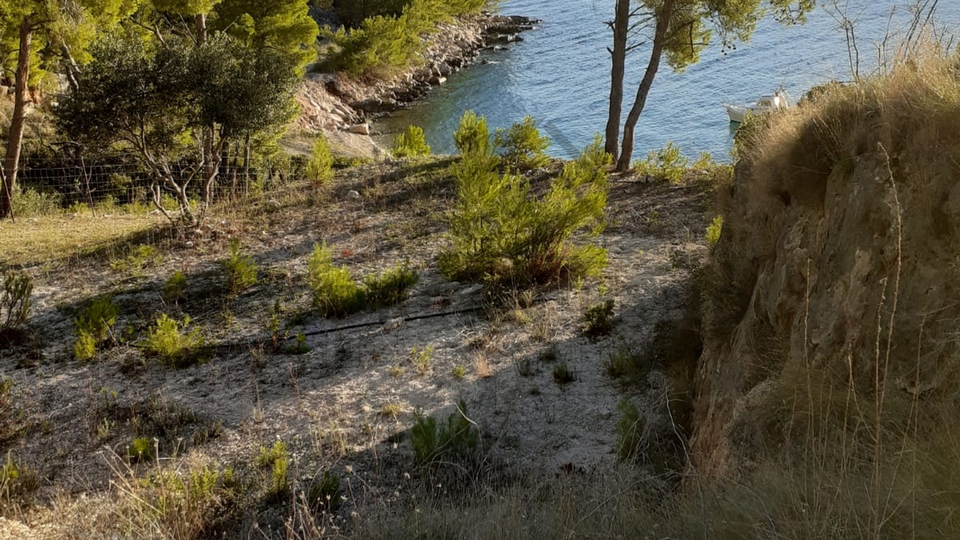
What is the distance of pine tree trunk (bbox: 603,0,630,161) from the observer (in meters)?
13.2

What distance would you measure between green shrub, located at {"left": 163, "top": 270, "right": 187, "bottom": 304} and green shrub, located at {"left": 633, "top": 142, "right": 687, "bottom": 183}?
7731 millimetres

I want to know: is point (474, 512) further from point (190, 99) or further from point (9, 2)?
point (9, 2)

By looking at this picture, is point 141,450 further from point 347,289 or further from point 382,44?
point 382,44

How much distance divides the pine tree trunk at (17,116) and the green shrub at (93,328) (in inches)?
319

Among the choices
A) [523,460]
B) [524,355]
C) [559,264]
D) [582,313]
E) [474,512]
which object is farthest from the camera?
[559,264]

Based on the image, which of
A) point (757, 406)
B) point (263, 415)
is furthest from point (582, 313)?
point (757, 406)

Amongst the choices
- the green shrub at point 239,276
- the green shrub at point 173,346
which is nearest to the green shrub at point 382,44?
the green shrub at point 239,276

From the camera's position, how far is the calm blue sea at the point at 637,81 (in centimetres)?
2248

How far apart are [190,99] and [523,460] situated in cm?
754

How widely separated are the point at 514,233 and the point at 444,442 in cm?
342

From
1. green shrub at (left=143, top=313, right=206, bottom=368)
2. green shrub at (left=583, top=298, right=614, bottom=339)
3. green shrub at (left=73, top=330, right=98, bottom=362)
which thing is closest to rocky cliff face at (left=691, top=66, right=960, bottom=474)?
green shrub at (left=583, top=298, right=614, bottom=339)

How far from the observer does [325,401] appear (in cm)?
594

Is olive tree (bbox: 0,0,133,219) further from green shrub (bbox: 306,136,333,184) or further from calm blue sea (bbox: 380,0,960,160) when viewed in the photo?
calm blue sea (bbox: 380,0,960,160)

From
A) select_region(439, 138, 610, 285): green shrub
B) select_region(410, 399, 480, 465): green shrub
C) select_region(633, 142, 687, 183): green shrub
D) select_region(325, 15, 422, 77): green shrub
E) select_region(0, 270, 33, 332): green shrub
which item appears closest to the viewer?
select_region(410, 399, 480, 465): green shrub
